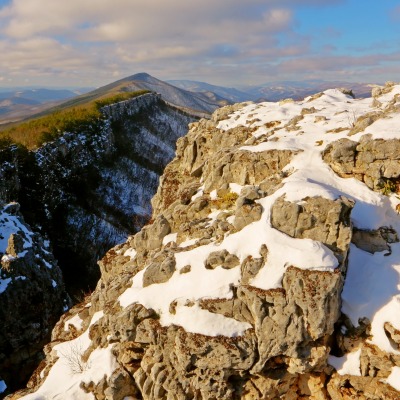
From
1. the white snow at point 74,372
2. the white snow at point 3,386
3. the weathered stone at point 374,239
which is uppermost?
the weathered stone at point 374,239

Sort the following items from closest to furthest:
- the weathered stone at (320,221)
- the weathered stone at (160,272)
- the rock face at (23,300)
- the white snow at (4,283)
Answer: the weathered stone at (320,221) → the weathered stone at (160,272) → the rock face at (23,300) → the white snow at (4,283)

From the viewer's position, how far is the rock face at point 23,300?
1193 inches

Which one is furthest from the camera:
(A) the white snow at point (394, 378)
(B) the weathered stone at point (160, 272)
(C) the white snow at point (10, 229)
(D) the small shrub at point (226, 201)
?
(C) the white snow at point (10, 229)

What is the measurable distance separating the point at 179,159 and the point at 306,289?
24429 mm

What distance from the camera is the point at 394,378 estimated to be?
12.8 metres

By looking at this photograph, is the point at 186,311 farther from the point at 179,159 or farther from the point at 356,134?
the point at 179,159

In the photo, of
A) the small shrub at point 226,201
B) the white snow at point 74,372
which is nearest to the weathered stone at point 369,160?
the small shrub at point 226,201

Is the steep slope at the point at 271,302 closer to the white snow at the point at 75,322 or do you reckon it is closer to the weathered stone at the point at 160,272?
the weathered stone at the point at 160,272

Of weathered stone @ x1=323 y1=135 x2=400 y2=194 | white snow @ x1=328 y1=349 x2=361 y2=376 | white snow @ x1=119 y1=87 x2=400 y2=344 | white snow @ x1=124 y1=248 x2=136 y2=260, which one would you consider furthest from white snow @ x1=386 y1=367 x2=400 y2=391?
white snow @ x1=124 y1=248 x2=136 y2=260

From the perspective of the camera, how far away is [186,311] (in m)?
14.8

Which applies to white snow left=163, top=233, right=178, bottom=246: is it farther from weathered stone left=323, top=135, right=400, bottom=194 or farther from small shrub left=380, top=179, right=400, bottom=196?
small shrub left=380, top=179, right=400, bottom=196

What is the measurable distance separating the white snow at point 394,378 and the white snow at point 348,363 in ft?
3.49

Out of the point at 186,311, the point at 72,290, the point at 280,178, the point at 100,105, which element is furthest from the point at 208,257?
the point at 100,105

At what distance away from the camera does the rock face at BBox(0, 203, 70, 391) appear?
3030 centimetres
